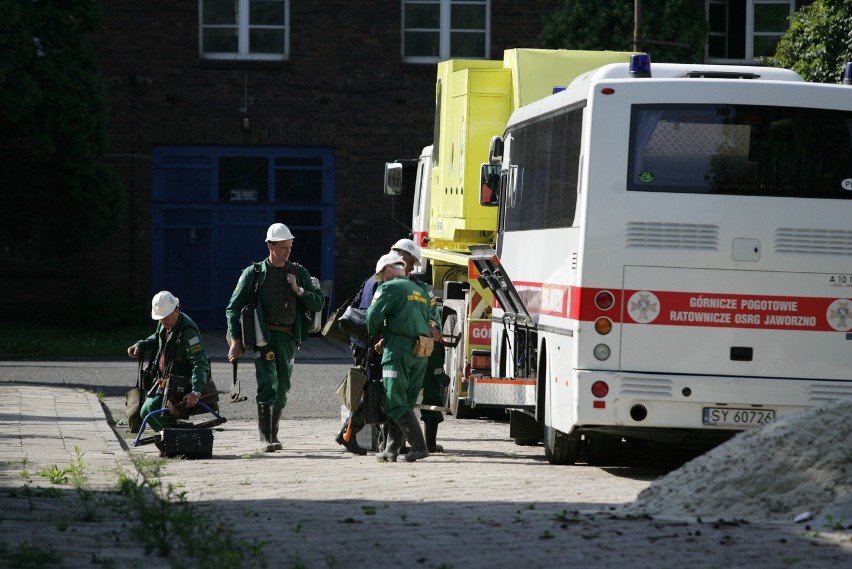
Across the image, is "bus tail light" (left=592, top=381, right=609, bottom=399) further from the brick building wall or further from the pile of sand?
the brick building wall

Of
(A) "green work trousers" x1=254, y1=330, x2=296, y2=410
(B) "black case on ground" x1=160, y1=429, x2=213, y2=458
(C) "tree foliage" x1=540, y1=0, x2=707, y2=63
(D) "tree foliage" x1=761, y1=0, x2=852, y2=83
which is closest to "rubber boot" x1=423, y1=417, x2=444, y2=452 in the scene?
(A) "green work trousers" x1=254, y1=330, x2=296, y2=410

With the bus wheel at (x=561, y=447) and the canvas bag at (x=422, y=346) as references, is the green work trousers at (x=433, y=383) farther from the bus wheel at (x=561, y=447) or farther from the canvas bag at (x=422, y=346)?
the bus wheel at (x=561, y=447)

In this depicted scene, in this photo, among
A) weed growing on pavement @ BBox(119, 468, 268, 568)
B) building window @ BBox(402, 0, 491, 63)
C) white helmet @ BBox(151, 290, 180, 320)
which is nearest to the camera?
weed growing on pavement @ BBox(119, 468, 268, 568)

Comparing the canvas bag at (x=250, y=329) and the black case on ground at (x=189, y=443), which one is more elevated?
the canvas bag at (x=250, y=329)

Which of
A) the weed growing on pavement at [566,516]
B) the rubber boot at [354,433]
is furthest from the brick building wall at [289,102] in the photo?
the weed growing on pavement at [566,516]

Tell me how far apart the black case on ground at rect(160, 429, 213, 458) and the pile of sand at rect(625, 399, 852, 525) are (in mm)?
4428

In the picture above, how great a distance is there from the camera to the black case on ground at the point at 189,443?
12.2m

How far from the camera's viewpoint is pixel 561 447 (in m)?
11.9

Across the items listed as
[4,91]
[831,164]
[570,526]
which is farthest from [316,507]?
[4,91]

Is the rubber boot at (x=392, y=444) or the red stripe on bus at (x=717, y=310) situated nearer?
the red stripe on bus at (x=717, y=310)

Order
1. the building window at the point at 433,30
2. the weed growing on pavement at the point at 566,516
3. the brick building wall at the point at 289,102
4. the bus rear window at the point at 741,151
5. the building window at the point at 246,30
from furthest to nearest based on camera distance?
1. the building window at the point at 433,30
2. the building window at the point at 246,30
3. the brick building wall at the point at 289,102
4. the bus rear window at the point at 741,151
5. the weed growing on pavement at the point at 566,516

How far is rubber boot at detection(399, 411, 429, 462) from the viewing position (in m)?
11.9

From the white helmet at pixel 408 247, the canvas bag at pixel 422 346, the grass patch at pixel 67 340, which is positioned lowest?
the grass patch at pixel 67 340

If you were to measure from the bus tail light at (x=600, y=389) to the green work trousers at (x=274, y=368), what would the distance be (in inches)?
123
